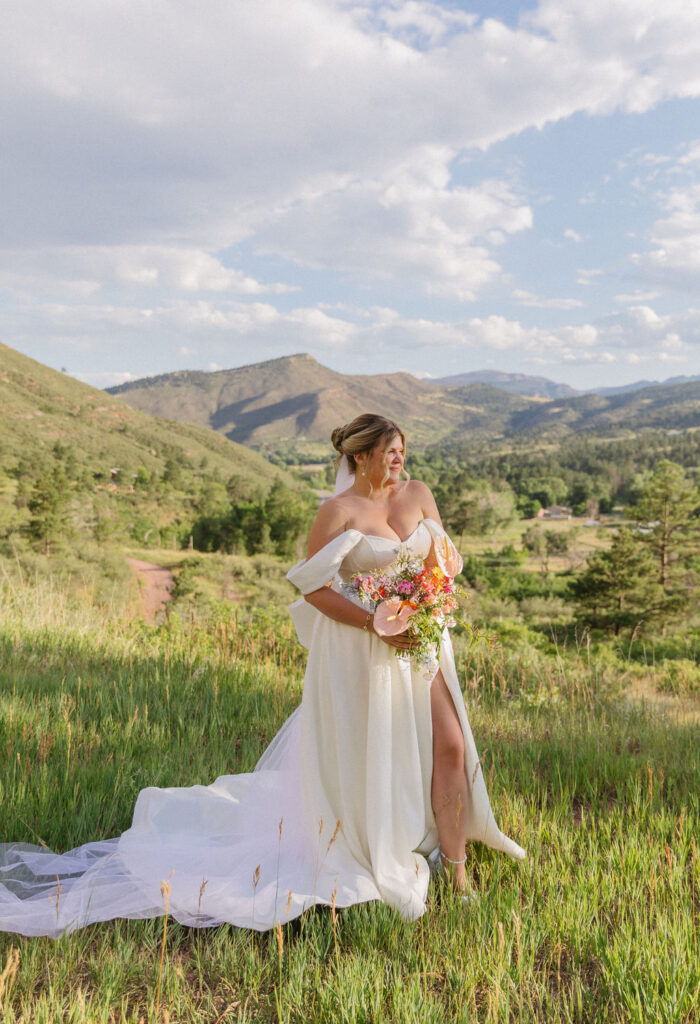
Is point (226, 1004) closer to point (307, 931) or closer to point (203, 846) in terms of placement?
point (307, 931)

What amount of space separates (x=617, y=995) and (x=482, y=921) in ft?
1.58

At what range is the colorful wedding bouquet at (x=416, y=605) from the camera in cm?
267

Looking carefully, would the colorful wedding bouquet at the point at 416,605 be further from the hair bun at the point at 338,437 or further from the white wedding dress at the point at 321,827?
the hair bun at the point at 338,437

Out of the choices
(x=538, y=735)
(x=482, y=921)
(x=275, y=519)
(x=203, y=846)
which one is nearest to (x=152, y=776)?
(x=203, y=846)

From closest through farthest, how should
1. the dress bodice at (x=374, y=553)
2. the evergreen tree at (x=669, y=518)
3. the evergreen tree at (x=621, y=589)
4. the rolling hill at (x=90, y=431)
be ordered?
the dress bodice at (x=374, y=553), the evergreen tree at (x=621, y=589), the evergreen tree at (x=669, y=518), the rolling hill at (x=90, y=431)

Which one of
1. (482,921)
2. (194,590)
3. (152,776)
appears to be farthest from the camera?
(194,590)

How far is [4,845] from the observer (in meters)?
2.86

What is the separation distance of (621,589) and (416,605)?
45478 mm

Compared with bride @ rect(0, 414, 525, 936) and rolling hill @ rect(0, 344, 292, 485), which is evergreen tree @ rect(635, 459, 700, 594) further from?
rolling hill @ rect(0, 344, 292, 485)

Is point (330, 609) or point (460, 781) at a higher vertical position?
point (330, 609)

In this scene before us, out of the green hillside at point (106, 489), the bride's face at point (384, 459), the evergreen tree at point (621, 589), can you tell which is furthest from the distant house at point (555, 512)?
the bride's face at point (384, 459)

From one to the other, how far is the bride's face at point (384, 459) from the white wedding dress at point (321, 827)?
1.00 ft

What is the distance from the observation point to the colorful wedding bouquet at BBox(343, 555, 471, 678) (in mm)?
2671

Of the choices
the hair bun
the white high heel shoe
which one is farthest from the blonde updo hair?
the white high heel shoe
